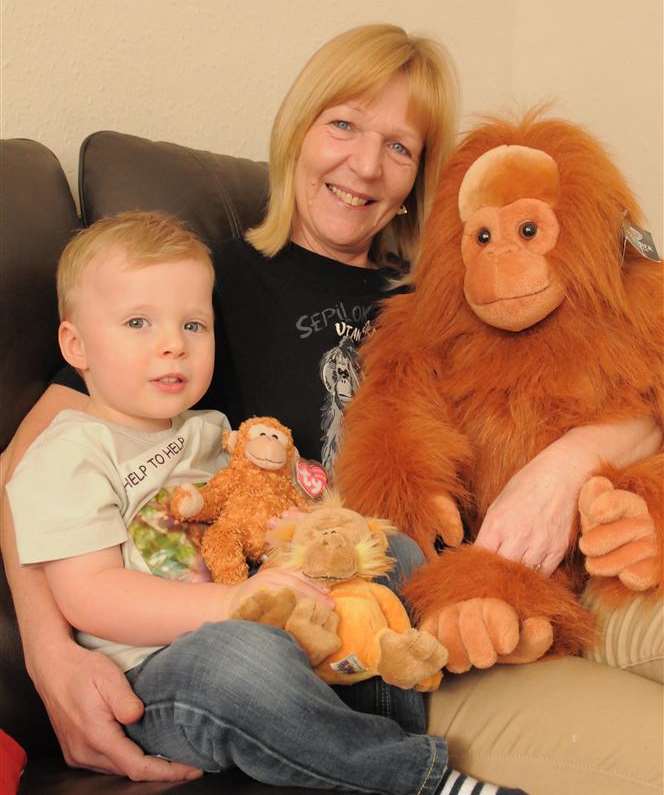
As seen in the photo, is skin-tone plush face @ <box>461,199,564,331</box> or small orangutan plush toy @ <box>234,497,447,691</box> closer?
small orangutan plush toy @ <box>234,497,447,691</box>

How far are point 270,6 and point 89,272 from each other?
933 mm

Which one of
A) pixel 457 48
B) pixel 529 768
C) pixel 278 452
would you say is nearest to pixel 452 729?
pixel 529 768

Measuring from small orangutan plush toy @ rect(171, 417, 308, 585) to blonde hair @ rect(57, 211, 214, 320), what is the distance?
24cm

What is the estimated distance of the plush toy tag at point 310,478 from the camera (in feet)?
3.68

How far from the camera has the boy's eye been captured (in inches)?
41.5

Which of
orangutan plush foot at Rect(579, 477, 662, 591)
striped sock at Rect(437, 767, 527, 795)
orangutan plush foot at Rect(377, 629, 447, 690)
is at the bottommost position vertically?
striped sock at Rect(437, 767, 527, 795)

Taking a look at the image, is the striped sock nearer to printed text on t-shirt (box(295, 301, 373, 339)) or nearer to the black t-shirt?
the black t-shirt

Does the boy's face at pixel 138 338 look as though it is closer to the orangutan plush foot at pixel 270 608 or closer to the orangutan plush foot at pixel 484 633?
the orangutan plush foot at pixel 270 608

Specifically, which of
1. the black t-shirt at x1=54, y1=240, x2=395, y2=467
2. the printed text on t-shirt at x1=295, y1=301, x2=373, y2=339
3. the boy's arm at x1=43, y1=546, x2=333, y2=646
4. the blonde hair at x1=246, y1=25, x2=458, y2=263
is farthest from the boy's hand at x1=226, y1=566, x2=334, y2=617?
the blonde hair at x1=246, y1=25, x2=458, y2=263

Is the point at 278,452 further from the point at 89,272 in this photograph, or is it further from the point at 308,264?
the point at 308,264

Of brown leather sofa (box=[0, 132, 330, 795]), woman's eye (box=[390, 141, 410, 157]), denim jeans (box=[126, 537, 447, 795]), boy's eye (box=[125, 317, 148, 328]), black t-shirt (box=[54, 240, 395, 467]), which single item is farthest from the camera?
woman's eye (box=[390, 141, 410, 157])

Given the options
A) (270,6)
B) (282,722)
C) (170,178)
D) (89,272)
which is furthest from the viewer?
(270,6)

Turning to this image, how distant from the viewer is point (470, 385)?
1127 mm

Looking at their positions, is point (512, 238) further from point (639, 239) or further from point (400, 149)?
point (400, 149)
